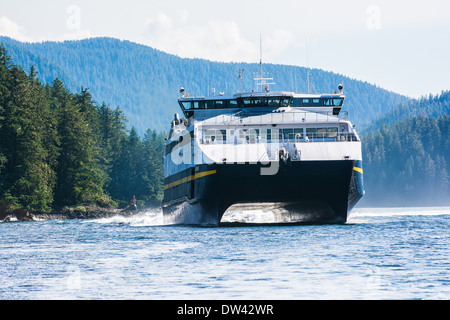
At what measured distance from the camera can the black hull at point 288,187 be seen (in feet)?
128

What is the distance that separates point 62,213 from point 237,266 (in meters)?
62.4

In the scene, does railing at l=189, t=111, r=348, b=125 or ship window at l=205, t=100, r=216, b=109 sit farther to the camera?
ship window at l=205, t=100, r=216, b=109

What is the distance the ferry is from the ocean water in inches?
115

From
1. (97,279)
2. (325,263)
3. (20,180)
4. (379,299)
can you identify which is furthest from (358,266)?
(20,180)

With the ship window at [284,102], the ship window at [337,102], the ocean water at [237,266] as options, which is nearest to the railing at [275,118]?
the ship window at [284,102]

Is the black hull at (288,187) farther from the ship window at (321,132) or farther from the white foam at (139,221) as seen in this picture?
the white foam at (139,221)

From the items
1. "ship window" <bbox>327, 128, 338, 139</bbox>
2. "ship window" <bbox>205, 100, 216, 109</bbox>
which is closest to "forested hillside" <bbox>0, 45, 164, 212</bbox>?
"ship window" <bbox>205, 100, 216, 109</bbox>

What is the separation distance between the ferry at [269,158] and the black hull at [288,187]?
51 mm

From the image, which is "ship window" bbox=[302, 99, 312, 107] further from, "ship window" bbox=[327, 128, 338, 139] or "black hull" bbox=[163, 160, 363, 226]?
"black hull" bbox=[163, 160, 363, 226]

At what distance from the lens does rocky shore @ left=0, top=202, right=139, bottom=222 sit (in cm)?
7375

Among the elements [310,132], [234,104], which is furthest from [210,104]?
[310,132]

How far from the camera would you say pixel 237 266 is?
79.2 ft
